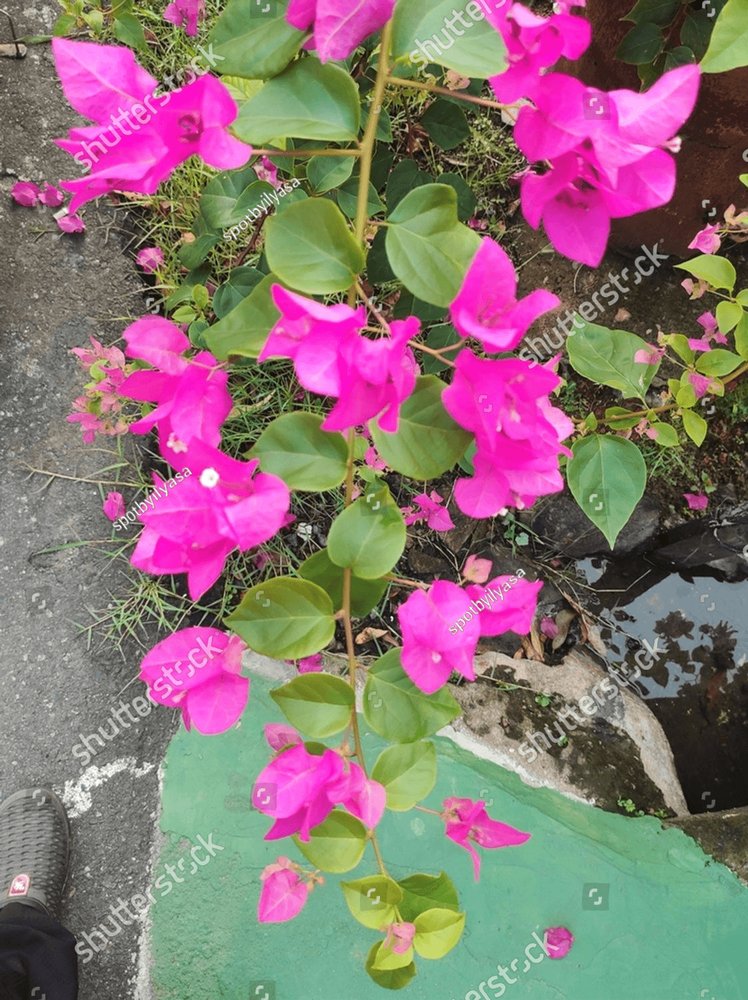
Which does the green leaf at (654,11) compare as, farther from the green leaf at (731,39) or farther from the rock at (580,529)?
the rock at (580,529)

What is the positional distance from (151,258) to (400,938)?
1.34 metres

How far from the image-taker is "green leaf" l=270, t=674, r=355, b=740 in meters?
0.61

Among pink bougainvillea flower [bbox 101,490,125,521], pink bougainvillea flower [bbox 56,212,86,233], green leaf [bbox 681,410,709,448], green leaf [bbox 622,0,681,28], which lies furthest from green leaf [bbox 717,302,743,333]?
pink bougainvillea flower [bbox 56,212,86,233]

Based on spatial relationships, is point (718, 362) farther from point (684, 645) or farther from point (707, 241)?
point (684, 645)

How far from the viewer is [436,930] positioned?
0.67 metres

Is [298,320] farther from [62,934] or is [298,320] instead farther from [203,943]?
[62,934]

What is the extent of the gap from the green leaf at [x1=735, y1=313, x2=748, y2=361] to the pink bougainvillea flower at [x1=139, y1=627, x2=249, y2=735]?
672 mm

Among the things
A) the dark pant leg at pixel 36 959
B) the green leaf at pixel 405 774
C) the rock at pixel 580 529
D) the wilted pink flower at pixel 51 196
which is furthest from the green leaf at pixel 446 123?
the dark pant leg at pixel 36 959

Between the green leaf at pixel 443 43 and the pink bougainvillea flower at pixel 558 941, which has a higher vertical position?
the green leaf at pixel 443 43

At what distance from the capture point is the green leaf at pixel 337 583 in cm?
63

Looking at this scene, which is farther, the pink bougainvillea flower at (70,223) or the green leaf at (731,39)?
the pink bougainvillea flower at (70,223)

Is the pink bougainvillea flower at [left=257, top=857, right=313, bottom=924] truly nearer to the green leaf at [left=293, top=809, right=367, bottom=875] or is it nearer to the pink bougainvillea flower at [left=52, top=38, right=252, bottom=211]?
the green leaf at [left=293, top=809, right=367, bottom=875]

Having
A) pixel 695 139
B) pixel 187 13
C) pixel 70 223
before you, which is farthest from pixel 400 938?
pixel 70 223

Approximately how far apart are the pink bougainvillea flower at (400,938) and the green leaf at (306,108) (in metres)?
0.64
